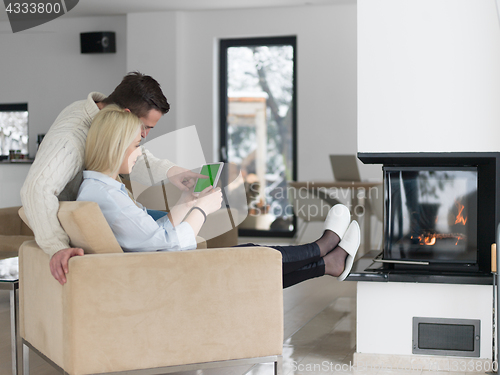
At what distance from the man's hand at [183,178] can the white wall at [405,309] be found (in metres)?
0.89

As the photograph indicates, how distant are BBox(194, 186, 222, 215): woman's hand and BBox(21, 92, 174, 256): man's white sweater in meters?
0.48

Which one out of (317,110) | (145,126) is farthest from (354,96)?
(145,126)

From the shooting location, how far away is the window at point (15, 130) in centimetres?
770

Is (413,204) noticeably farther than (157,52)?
No

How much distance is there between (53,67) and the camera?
7.68m

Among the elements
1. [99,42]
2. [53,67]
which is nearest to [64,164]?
[99,42]

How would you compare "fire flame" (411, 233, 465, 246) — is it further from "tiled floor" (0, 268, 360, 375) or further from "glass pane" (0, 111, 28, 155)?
"glass pane" (0, 111, 28, 155)

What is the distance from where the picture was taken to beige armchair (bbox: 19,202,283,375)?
5.95 feet

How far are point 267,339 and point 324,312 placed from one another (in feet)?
5.33

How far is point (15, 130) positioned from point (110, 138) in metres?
6.35

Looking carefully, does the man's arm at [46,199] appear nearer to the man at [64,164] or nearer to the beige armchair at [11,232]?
the man at [64,164]

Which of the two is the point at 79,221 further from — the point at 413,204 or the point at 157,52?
the point at 157,52

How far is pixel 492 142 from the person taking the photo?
249 centimetres

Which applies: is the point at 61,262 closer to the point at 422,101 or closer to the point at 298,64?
the point at 422,101
